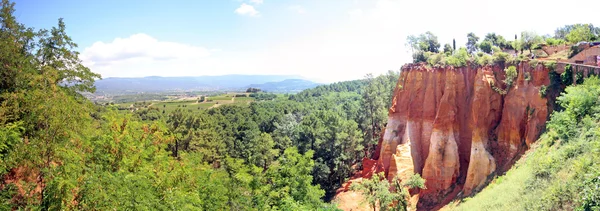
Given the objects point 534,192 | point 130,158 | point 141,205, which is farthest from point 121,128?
point 534,192

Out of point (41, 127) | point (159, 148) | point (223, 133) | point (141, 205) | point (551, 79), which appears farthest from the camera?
point (223, 133)

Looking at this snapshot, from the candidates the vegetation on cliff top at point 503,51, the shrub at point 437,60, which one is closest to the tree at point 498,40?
Answer: the vegetation on cliff top at point 503,51

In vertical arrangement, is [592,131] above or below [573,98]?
below

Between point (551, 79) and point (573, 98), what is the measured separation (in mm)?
5190

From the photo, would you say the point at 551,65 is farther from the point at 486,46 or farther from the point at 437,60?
the point at 486,46

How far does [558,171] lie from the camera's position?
59.0 feet

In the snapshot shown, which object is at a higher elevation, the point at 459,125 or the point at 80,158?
the point at 80,158

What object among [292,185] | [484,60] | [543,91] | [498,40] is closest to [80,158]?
[292,185]

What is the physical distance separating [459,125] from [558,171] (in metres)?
15.4

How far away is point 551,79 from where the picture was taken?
2561 centimetres

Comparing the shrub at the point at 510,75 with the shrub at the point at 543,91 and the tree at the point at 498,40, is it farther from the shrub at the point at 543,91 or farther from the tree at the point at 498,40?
the tree at the point at 498,40

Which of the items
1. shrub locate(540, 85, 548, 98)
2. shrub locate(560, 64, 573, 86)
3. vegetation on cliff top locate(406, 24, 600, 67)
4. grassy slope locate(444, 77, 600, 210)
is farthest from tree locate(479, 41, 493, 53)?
grassy slope locate(444, 77, 600, 210)

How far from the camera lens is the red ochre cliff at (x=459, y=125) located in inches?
1069

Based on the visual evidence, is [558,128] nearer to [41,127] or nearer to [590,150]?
[590,150]
